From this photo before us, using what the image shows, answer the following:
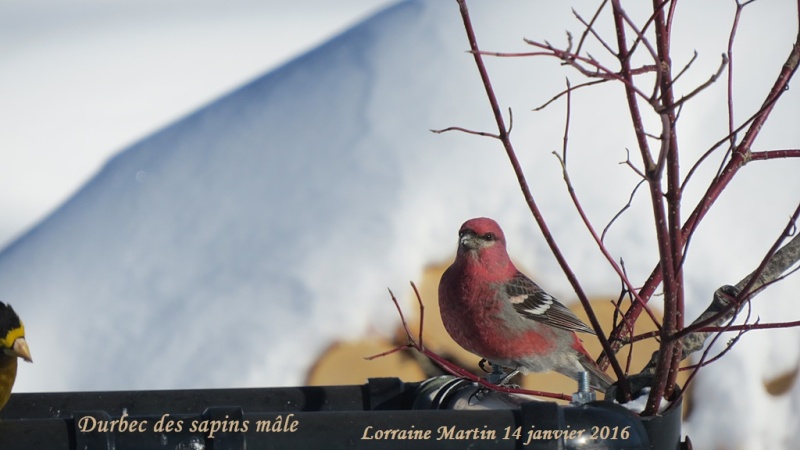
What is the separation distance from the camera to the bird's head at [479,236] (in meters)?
2.80

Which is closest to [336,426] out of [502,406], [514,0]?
[502,406]

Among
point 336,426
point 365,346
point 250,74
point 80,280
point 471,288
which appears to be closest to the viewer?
point 336,426

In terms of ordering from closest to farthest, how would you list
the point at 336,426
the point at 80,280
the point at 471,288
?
1. the point at 336,426
2. the point at 471,288
3. the point at 80,280

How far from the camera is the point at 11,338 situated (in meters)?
2.60

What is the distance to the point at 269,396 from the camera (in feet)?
7.88

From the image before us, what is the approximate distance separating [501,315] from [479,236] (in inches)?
8.8

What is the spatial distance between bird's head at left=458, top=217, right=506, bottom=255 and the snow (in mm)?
700

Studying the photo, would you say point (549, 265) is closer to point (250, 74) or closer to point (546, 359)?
point (546, 359)

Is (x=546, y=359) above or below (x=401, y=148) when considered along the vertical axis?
below

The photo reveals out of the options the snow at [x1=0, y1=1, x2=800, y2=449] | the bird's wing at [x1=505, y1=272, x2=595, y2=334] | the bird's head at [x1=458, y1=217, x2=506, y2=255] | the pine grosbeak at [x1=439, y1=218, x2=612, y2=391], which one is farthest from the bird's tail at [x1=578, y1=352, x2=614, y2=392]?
the snow at [x1=0, y1=1, x2=800, y2=449]

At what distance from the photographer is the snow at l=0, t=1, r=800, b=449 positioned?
138 inches

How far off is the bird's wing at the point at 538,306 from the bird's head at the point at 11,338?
130cm

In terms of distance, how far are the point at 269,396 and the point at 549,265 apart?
149 cm

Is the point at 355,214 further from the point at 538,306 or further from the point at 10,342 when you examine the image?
the point at 10,342
